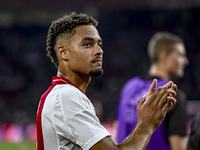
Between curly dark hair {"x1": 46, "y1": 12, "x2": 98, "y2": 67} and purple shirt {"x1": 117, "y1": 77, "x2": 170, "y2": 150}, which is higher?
curly dark hair {"x1": 46, "y1": 12, "x2": 98, "y2": 67}

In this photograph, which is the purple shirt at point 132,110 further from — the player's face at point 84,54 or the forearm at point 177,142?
the player's face at point 84,54

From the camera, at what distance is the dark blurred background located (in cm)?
1659

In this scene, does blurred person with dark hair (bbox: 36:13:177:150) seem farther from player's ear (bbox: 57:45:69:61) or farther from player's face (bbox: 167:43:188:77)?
player's face (bbox: 167:43:188:77)

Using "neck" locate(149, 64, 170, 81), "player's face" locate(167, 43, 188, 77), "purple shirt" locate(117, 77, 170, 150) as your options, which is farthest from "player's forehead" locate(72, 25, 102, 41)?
"player's face" locate(167, 43, 188, 77)

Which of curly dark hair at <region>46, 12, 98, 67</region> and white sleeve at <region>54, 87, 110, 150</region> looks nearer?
white sleeve at <region>54, 87, 110, 150</region>

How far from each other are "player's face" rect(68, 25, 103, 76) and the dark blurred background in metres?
12.5

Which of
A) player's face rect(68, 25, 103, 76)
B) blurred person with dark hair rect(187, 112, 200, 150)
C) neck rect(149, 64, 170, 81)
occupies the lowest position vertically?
blurred person with dark hair rect(187, 112, 200, 150)

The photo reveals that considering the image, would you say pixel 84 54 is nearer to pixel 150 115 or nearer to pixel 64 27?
pixel 64 27

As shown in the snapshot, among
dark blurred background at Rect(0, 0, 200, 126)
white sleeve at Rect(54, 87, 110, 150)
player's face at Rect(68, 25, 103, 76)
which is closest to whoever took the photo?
white sleeve at Rect(54, 87, 110, 150)

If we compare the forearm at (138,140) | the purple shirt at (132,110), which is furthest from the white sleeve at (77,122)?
the purple shirt at (132,110)

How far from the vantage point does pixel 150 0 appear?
671 inches

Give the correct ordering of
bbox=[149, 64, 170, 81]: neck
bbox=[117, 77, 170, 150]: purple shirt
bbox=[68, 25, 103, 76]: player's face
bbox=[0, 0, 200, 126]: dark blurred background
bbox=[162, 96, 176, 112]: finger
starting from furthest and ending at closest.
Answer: bbox=[0, 0, 200, 126]: dark blurred background < bbox=[149, 64, 170, 81]: neck < bbox=[117, 77, 170, 150]: purple shirt < bbox=[68, 25, 103, 76]: player's face < bbox=[162, 96, 176, 112]: finger

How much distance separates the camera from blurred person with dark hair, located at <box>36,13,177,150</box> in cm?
168

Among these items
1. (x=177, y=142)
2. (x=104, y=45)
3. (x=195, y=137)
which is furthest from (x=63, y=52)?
(x=104, y=45)
